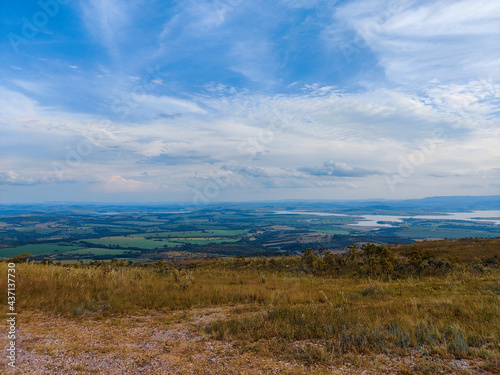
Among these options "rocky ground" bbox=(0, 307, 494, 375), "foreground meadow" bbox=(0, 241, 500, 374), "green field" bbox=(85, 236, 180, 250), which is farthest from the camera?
"green field" bbox=(85, 236, 180, 250)

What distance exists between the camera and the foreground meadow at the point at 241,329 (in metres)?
5.59

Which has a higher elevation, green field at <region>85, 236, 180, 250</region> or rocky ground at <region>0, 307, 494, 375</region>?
rocky ground at <region>0, 307, 494, 375</region>

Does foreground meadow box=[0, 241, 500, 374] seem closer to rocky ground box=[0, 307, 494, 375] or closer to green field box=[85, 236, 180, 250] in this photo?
rocky ground box=[0, 307, 494, 375]

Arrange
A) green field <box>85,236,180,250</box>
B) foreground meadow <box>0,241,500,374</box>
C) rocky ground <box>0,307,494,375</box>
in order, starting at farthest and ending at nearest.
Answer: green field <box>85,236,180,250</box> → foreground meadow <box>0,241,500,374</box> → rocky ground <box>0,307,494,375</box>

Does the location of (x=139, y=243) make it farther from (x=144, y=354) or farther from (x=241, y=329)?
(x=144, y=354)

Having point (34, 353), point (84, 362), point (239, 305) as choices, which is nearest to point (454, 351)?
point (239, 305)

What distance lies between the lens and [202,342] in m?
6.93

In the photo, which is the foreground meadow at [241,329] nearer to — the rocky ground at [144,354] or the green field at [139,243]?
the rocky ground at [144,354]

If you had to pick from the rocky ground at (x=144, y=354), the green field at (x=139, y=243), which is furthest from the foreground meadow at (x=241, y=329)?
the green field at (x=139, y=243)

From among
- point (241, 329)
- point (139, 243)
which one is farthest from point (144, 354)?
point (139, 243)

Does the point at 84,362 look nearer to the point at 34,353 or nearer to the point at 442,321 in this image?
the point at 34,353

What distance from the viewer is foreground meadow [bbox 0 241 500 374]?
5590 millimetres

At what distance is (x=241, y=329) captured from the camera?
299 inches

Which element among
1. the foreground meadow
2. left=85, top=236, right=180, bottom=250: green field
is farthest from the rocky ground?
left=85, top=236, right=180, bottom=250: green field
